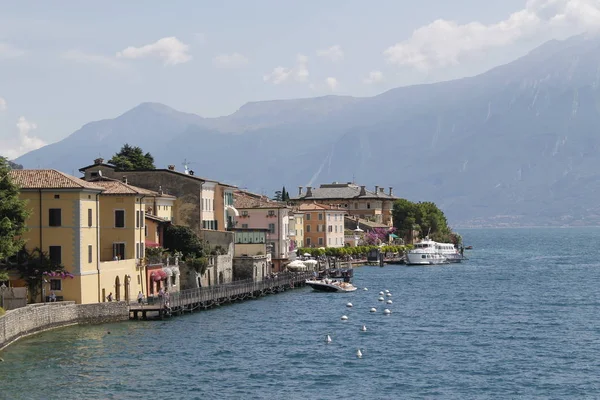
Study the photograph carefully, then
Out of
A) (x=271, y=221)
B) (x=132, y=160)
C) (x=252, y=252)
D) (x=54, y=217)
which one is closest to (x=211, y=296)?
(x=54, y=217)

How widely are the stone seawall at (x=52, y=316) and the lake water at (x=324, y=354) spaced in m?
0.97

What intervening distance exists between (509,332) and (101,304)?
2781cm

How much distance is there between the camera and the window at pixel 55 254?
227 ft

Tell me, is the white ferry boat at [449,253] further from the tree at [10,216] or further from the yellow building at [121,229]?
the tree at [10,216]

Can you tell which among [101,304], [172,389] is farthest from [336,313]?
[172,389]

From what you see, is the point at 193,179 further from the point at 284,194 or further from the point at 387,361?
the point at 284,194

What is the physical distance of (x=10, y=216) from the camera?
65188 mm

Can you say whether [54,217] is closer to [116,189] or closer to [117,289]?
[117,289]

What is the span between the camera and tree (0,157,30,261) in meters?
63.1

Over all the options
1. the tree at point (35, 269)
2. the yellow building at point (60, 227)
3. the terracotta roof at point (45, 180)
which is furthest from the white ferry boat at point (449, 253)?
the tree at point (35, 269)

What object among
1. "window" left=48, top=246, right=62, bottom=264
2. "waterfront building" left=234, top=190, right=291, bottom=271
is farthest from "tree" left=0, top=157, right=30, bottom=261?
"waterfront building" left=234, top=190, right=291, bottom=271

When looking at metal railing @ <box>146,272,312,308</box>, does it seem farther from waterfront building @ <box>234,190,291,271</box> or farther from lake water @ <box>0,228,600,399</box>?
waterfront building @ <box>234,190,291,271</box>

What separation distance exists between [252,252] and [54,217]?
1562 inches

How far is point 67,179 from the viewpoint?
69938 millimetres
